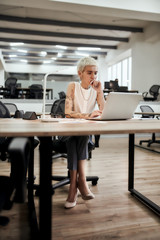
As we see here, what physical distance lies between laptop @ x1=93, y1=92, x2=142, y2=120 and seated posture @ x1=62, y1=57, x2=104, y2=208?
0.16 meters

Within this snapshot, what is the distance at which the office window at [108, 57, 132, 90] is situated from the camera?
11.5 m

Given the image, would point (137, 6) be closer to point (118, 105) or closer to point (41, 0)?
point (41, 0)

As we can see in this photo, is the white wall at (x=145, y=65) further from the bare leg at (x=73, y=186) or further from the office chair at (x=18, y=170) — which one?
the office chair at (x=18, y=170)

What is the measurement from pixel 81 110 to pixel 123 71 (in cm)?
1110


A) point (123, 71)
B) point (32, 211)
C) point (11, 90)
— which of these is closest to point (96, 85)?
point (32, 211)

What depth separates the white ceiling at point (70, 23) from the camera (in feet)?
17.4

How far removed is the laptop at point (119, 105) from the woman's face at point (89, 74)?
1.54ft

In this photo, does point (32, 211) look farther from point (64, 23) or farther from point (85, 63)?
point (64, 23)

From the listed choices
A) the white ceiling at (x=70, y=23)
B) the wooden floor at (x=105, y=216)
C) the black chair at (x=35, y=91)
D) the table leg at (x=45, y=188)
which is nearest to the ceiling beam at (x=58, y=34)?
the white ceiling at (x=70, y=23)

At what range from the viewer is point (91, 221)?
57.4 inches

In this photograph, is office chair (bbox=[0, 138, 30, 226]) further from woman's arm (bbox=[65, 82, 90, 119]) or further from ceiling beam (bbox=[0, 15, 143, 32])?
ceiling beam (bbox=[0, 15, 143, 32])

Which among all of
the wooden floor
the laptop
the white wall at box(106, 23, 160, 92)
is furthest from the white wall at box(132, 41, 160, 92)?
the laptop

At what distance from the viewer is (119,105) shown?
1.36 meters

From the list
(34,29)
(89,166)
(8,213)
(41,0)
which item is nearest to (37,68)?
(34,29)
